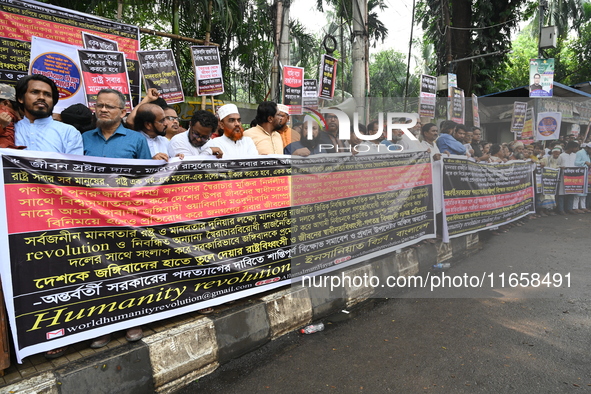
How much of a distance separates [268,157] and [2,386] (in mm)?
2730

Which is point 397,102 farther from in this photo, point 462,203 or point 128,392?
point 128,392

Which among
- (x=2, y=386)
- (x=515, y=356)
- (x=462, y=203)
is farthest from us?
(x=462, y=203)

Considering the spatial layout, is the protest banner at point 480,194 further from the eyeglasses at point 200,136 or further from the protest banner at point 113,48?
the protest banner at point 113,48

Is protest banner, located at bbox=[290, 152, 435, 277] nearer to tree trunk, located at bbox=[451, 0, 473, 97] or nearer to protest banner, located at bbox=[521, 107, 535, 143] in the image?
protest banner, located at bbox=[521, 107, 535, 143]

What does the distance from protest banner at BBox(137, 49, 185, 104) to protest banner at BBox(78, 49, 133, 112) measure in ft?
3.36

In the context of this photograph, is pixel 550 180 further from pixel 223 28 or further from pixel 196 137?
pixel 223 28

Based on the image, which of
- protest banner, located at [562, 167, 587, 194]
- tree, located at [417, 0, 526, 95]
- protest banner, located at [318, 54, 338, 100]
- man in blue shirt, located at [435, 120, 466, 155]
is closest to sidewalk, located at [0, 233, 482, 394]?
man in blue shirt, located at [435, 120, 466, 155]

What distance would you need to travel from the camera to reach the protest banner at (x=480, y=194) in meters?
6.28

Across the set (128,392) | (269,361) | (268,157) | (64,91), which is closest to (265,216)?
(268,157)

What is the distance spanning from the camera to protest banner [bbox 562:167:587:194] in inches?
442

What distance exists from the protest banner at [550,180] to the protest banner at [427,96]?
3668 mm

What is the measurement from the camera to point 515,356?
10.3 feet

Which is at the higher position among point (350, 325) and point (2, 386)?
point (2, 386)

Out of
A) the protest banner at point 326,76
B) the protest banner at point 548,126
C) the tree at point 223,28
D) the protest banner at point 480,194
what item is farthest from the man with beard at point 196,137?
the protest banner at point 548,126
